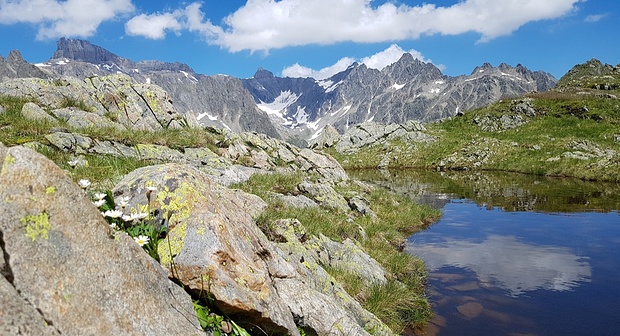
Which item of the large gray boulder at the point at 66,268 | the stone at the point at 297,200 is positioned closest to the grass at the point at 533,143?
the stone at the point at 297,200

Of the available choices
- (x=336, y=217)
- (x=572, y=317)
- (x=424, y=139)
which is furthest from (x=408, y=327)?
(x=424, y=139)

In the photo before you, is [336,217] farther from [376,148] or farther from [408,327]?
[376,148]

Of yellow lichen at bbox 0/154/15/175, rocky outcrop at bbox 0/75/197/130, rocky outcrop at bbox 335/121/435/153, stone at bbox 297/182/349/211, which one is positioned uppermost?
rocky outcrop at bbox 335/121/435/153

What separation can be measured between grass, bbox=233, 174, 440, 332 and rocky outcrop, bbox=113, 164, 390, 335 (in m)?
3.05

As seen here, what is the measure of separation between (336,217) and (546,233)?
12401 mm

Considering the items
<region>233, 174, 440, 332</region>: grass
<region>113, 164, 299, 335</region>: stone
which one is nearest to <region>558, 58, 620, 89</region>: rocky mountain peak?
<region>233, 174, 440, 332</region>: grass

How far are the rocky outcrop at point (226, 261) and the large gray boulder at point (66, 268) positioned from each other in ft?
2.29

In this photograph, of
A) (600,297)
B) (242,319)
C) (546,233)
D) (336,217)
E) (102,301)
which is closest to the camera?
(102,301)

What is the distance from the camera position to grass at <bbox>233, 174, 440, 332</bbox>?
11.1 m

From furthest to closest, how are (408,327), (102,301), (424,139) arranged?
(424,139)
(408,327)
(102,301)

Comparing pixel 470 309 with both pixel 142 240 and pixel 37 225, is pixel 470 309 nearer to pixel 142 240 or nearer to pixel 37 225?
pixel 142 240

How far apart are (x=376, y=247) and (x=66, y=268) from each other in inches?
563

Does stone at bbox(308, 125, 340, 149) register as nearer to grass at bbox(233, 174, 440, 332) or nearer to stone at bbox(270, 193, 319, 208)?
grass at bbox(233, 174, 440, 332)

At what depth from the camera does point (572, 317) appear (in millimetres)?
11359
